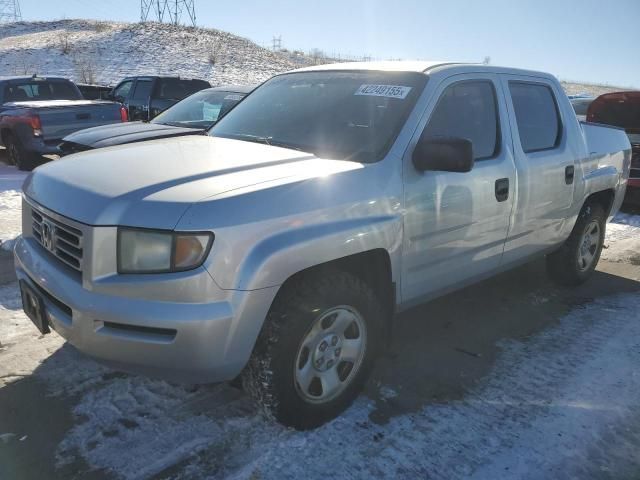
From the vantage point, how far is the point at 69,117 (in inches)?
354

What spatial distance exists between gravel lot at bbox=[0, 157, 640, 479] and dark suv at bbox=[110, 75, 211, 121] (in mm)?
8183

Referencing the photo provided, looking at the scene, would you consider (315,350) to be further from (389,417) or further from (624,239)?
(624,239)

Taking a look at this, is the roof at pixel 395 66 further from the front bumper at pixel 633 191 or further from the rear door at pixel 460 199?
the front bumper at pixel 633 191

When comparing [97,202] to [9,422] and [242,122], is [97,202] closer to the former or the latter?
[9,422]

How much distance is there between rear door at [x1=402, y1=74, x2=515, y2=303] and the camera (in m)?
3.06

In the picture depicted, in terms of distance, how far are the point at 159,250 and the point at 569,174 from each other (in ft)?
11.0

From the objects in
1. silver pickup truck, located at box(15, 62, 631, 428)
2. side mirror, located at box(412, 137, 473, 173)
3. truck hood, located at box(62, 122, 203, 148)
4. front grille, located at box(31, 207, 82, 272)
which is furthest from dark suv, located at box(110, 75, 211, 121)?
side mirror, located at box(412, 137, 473, 173)

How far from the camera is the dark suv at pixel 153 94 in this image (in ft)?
38.1

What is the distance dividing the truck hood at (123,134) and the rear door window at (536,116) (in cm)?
295

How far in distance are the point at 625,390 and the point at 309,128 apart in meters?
2.46

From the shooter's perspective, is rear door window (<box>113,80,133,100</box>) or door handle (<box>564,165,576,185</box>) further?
rear door window (<box>113,80,133,100</box>)

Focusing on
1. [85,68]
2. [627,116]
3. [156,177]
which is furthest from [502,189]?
[85,68]

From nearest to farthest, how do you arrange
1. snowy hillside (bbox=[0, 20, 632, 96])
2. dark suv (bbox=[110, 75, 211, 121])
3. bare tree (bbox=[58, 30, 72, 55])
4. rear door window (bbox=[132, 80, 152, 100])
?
dark suv (bbox=[110, 75, 211, 121]), rear door window (bbox=[132, 80, 152, 100]), snowy hillside (bbox=[0, 20, 632, 96]), bare tree (bbox=[58, 30, 72, 55])

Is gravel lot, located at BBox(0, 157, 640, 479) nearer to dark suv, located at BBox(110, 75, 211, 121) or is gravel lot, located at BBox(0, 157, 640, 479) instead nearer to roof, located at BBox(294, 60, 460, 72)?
roof, located at BBox(294, 60, 460, 72)
